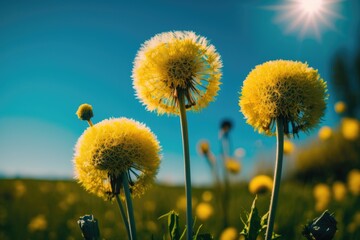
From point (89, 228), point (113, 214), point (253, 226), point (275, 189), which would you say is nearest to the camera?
point (275, 189)

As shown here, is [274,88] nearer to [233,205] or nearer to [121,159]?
[121,159]

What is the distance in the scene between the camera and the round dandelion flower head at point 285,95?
8.32ft

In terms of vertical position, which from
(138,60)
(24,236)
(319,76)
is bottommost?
(24,236)

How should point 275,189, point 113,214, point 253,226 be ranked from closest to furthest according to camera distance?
point 275,189 → point 253,226 → point 113,214

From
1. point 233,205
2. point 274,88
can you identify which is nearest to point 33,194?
point 233,205

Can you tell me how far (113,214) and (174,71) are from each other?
5.40m

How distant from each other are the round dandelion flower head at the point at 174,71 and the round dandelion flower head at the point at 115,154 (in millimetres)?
233

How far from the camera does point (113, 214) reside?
738 centimetres

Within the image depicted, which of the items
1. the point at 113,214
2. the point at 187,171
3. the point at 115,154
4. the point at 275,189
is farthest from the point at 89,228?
the point at 113,214

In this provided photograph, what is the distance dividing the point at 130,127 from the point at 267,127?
3.03 feet

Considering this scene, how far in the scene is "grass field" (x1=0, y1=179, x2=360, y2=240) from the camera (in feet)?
18.9

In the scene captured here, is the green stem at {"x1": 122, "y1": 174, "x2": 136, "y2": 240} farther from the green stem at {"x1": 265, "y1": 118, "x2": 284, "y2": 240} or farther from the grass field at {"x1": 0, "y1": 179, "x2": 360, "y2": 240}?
the grass field at {"x1": 0, "y1": 179, "x2": 360, "y2": 240}

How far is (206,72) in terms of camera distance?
105 inches

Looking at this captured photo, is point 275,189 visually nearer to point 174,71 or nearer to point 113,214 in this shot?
point 174,71
